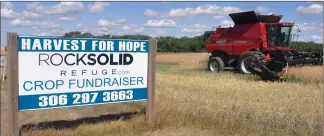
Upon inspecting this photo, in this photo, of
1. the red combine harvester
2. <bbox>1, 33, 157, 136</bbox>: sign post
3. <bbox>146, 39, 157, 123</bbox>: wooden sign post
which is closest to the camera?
<bbox>1, 33, 157, 136</bbox>: sign post

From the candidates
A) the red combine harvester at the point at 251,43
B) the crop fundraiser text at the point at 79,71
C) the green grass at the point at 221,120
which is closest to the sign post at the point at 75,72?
the crop fundraiser text at the point at 79,71

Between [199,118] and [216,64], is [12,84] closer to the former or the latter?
[199,118]

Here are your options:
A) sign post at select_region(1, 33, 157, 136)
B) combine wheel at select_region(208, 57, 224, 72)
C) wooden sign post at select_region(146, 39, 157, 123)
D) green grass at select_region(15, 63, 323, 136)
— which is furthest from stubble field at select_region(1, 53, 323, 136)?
combine wheel at select_region(208, 57, 224, 72)

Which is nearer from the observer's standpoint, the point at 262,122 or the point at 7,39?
the point at 7,39

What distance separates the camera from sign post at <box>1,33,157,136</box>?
5344 millimetres

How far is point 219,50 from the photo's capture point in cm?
2167

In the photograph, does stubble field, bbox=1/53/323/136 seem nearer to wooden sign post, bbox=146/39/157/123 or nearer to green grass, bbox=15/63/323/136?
green grass, bbox=15/63/323/136

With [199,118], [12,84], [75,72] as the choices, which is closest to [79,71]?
[75,72]

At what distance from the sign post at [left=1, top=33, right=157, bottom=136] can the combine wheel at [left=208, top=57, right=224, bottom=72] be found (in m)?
14.5

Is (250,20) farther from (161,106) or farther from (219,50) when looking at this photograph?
(161,106)

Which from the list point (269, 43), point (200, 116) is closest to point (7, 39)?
point (200, 116)

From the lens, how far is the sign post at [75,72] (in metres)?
5.34

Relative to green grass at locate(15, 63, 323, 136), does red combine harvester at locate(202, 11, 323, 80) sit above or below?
above

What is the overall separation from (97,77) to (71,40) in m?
0.71
